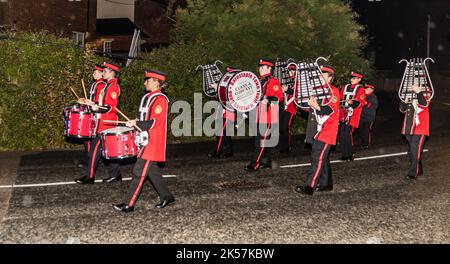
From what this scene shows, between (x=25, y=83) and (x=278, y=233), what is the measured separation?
27.8 feet

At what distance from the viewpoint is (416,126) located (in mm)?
8453

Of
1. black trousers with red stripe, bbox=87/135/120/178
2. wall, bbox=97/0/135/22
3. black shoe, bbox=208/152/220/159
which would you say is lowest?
black shoe, bbox=208/152/220/159

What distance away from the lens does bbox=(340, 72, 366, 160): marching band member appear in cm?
1040

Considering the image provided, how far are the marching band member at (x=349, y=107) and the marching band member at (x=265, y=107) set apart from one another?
6.74ft

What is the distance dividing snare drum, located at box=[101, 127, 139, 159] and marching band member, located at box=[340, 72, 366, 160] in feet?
17.8

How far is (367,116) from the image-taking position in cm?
1268

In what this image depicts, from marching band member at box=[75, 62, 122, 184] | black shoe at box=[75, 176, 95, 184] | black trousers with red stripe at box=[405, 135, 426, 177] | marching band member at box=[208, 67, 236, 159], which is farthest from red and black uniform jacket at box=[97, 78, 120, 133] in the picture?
black trousers with red stripe at box=[405, 135, 426, 177]

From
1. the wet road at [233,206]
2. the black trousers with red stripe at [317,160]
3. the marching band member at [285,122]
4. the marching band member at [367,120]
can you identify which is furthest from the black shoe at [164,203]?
the marching band member at [367,120]

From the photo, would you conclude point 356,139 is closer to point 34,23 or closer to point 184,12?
point 184,12

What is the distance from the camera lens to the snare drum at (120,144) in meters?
6.35

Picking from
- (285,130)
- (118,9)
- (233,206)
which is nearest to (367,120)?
(285,130)

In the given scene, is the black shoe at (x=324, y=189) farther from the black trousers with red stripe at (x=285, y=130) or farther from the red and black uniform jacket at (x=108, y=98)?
the black trousers with red stripe at (x=285, y=130)

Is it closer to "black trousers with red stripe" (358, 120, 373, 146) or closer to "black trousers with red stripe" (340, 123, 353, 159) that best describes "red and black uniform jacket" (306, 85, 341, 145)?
"black trousers with red stripe" (340, 123, 353, 159)
